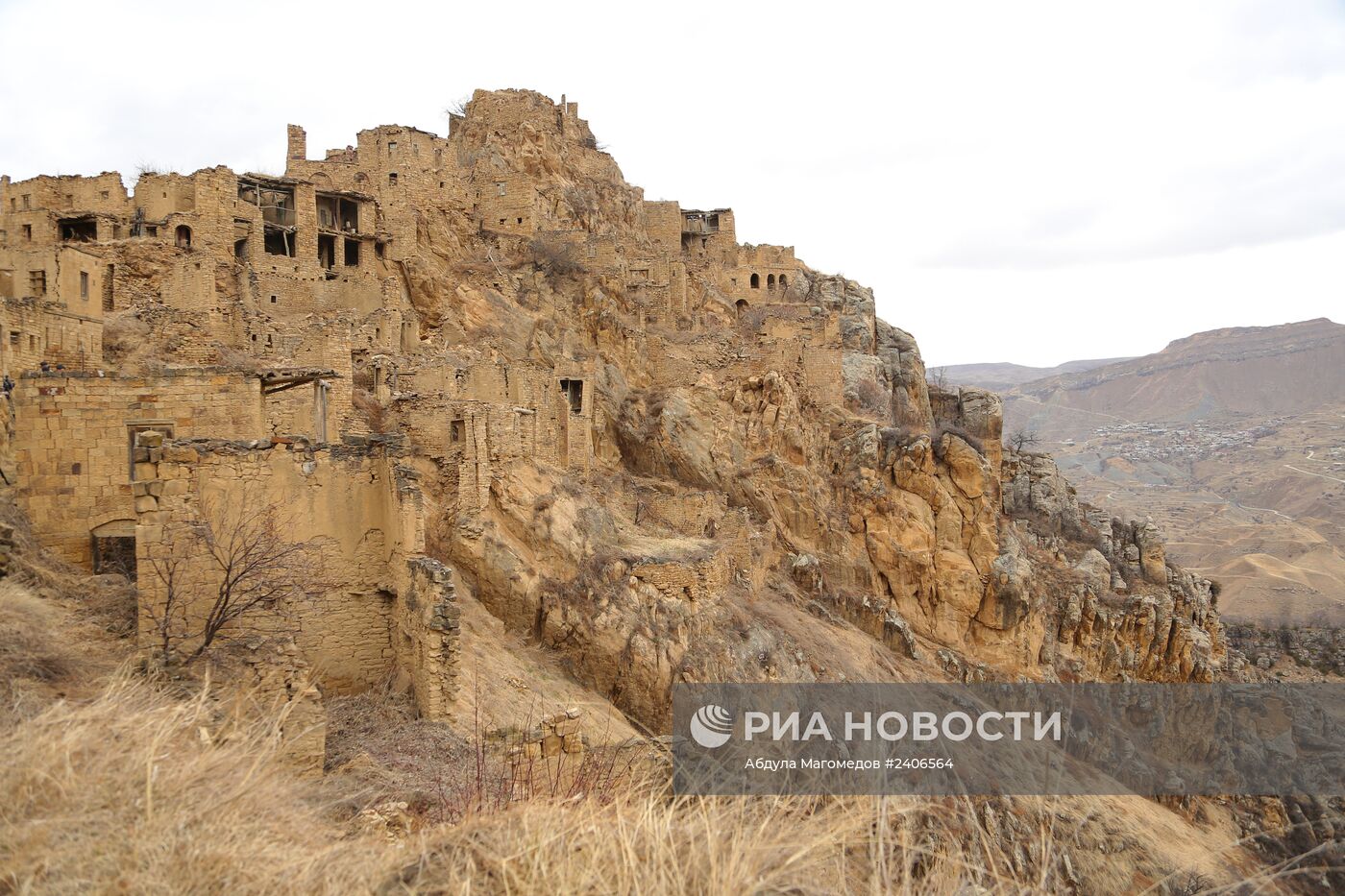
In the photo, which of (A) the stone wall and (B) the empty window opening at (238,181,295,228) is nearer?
(A) the stone wall

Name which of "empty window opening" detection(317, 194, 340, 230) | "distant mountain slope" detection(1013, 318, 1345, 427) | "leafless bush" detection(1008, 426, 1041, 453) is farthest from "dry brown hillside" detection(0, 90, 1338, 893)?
"distant mountain slope" detection(1013, 318, 1345, 427)

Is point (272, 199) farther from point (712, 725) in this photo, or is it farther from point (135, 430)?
point (712, 725)

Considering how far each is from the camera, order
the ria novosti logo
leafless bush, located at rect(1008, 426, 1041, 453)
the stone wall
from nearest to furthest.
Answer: the stone wall → the ria novosti logo → leafless bush, located at rect(1008, 426, 1041, 453)

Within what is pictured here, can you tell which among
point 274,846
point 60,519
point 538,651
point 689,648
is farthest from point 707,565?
point 274,846

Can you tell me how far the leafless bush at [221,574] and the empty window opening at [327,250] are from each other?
20928mm

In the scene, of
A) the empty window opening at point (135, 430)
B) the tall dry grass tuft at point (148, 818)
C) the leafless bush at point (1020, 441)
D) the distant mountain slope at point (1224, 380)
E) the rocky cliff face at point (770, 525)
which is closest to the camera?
the tall dry grass tuft at point (148, 818)

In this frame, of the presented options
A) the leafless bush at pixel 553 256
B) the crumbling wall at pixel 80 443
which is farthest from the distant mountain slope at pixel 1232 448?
the crumbling wall at pixel 80 443

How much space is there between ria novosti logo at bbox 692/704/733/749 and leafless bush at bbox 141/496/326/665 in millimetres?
7319

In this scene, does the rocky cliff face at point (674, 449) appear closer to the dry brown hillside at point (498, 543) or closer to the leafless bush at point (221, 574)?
the dry brown hillside at point (498, 543)

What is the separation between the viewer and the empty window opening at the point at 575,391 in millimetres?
24672

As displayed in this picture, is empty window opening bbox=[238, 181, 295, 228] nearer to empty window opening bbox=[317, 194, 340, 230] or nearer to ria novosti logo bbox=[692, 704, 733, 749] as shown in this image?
empty window opening bbox=[317, 194, 340, 230]

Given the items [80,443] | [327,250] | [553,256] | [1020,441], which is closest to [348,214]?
[327,250]

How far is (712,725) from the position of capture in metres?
15.8

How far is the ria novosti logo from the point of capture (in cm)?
1451
